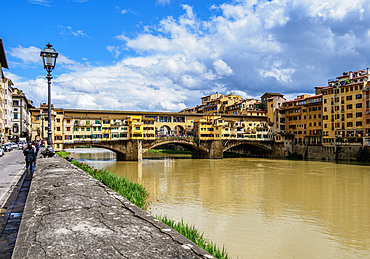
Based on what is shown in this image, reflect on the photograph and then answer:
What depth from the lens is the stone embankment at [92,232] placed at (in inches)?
114

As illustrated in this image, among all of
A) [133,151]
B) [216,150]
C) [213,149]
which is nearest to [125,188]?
[133,151]

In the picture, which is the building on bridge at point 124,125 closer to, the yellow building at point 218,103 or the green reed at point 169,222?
the yellow building at point 218,103

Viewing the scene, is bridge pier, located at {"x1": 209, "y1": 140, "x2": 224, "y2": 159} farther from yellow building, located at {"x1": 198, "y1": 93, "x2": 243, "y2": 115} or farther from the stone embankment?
the stone embankment

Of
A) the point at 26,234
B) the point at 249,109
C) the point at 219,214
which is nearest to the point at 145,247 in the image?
the point at 26,234

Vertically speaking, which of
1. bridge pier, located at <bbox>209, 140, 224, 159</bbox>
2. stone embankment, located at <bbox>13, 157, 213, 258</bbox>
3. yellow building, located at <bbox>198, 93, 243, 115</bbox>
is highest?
yellow building, located at <bbox>198, 93, 243, 115</bbox>

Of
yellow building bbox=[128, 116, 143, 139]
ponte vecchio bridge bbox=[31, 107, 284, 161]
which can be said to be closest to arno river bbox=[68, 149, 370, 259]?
yellow building bbox=[128, 116, 143, 139]

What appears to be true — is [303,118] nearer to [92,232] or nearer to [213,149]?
[213,149]

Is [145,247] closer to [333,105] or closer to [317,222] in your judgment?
[317,222]

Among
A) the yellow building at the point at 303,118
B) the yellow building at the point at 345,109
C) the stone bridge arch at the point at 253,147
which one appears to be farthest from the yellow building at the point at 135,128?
the yellow building at the point at 345,109

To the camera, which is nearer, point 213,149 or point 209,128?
point 213,149

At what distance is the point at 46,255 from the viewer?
2.77m

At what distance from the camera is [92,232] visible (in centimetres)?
340

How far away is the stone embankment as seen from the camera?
2891mm

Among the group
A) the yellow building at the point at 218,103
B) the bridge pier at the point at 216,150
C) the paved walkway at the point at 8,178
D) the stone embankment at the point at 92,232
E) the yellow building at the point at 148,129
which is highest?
the yellow building at the point at 218,103
